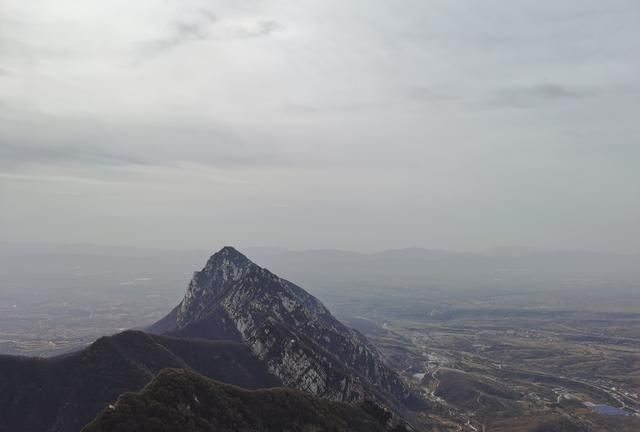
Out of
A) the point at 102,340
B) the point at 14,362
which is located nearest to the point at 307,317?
the point at 102,340

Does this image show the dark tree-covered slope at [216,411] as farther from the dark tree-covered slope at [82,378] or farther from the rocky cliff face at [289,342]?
the rocky cliff face at [289,342]

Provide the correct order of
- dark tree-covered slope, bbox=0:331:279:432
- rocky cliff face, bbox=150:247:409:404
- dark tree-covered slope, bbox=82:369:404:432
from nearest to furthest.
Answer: dark tree-covered slope, bbox=82:369:404:432 < dark tree-covered slope, bbox=0:331:279:432 < rocky cliff face, bbox=150:247:409:404

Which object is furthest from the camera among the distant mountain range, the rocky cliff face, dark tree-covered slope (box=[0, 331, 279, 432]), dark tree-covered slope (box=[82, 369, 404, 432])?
the rocky cliff face

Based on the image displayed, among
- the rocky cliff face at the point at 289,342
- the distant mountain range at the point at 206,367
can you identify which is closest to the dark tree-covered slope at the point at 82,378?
the distant mountain range at the point at 206,367

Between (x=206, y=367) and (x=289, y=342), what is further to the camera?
(x=289, y=342)

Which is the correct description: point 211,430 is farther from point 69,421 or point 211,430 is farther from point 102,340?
point 102,340

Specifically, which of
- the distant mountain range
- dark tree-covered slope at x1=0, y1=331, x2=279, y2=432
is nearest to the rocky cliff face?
the distant mountain range

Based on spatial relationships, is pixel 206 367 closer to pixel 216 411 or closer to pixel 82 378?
pixel 82 378

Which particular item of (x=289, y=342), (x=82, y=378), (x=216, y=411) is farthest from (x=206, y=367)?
(x=216, y=411)

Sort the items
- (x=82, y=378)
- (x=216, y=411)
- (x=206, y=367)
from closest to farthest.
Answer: (x=216, y=411), (x=82, y=378), (x=206, y=367)

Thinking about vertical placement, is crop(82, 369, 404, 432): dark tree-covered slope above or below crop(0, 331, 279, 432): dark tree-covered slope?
above

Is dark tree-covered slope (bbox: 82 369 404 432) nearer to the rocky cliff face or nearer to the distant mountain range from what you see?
the distant mountain range
